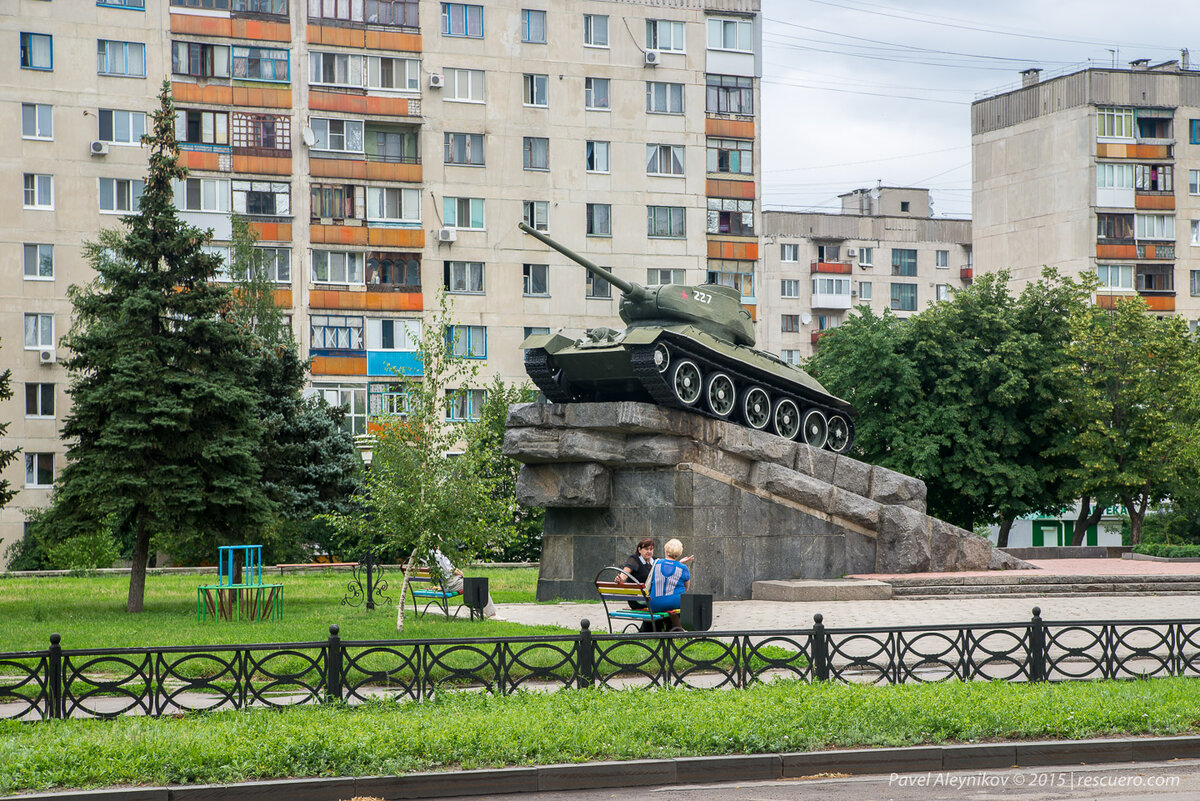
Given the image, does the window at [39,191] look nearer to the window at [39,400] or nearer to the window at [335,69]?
the window at [39,400]

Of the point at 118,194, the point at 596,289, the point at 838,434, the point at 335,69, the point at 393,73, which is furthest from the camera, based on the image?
the point at 596,289

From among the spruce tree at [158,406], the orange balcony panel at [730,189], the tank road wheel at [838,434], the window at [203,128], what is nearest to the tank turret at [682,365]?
the tank road wheel at [838,434]

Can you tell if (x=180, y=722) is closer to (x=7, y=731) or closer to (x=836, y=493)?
(x=7, y=731)

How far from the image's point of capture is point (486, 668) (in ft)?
38.6

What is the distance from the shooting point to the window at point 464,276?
4391cm

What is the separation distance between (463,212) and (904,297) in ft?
109

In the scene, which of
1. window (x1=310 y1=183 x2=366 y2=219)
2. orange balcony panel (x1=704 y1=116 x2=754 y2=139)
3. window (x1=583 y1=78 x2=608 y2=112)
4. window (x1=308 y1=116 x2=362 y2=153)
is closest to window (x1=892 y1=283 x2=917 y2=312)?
orange balcony panel (x1=704 y1=116 x2=754 y2=139)

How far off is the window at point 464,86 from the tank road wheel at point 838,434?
20965mm

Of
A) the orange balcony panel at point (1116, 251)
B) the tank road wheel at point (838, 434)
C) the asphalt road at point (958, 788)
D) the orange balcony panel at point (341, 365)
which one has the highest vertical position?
the orange balcony panel at point (1116, 251)

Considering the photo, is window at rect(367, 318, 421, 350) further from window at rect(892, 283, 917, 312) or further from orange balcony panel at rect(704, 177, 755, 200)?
window at rect(892, 283, 917, 312)

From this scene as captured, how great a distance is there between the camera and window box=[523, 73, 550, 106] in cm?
4466

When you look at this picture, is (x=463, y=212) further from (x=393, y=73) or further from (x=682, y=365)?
(x=682, y=365)

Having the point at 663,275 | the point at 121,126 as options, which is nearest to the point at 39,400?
the point at 121,126

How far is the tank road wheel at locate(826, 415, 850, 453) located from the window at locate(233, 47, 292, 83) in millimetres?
23118
